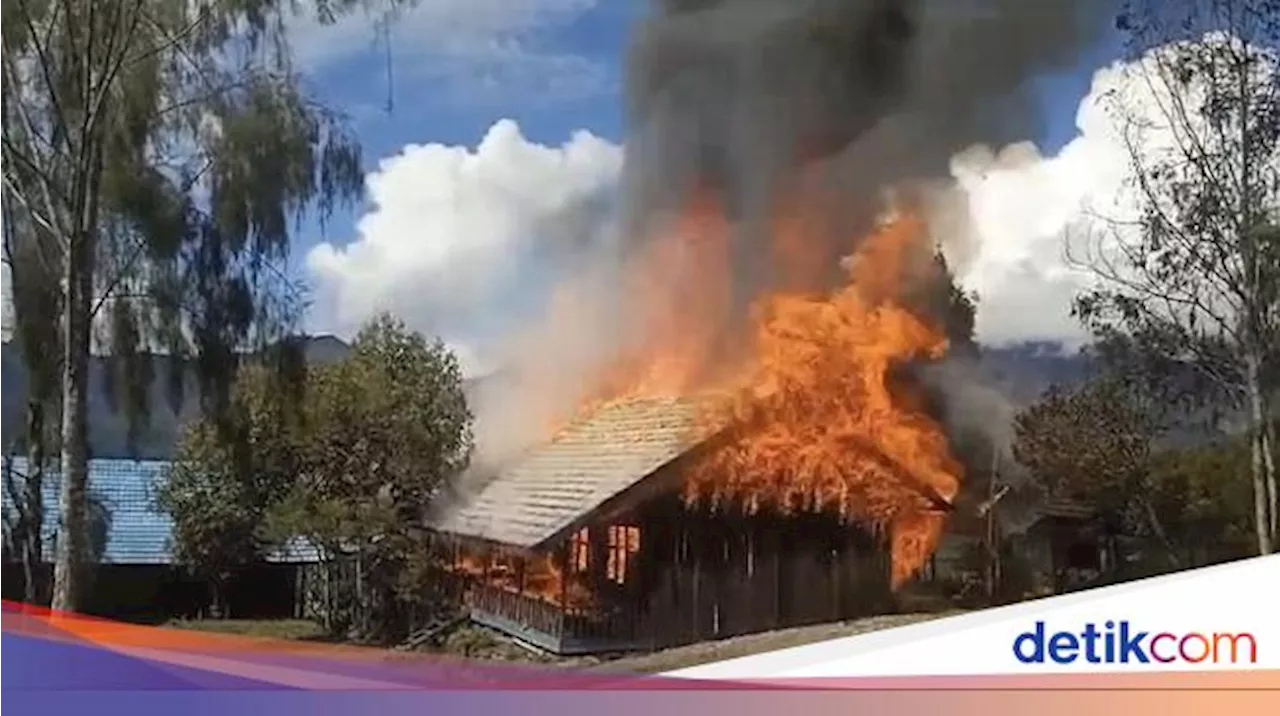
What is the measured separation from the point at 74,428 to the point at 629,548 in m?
1.05

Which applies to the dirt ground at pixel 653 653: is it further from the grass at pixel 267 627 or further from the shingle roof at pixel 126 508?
the shingle roof at pixel 126 508

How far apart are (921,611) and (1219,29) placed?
1.27 meters

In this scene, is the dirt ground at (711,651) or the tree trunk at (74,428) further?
the dirt ground at (711,651)


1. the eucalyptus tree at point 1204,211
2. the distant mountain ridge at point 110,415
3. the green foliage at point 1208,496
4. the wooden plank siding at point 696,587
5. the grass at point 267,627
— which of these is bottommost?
the grass at point 267,627

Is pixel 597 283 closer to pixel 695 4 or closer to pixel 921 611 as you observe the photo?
pixel 695 4

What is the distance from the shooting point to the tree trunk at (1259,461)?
10.7ft

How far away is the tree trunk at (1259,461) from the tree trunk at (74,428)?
2.20m

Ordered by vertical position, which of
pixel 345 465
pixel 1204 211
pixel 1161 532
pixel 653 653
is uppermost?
pixel 1204 211

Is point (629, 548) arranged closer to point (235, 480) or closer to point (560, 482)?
point (560, 482)

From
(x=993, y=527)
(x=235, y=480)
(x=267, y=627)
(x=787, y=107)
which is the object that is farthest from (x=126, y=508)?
(x=993, y=527)

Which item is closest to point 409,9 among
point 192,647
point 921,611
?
point 192,647

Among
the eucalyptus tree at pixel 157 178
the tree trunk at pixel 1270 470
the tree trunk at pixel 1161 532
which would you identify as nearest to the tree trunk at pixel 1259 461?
the tree trunk at pixel 1270 470

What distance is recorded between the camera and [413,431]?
3.16 meters

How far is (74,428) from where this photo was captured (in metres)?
3.10
